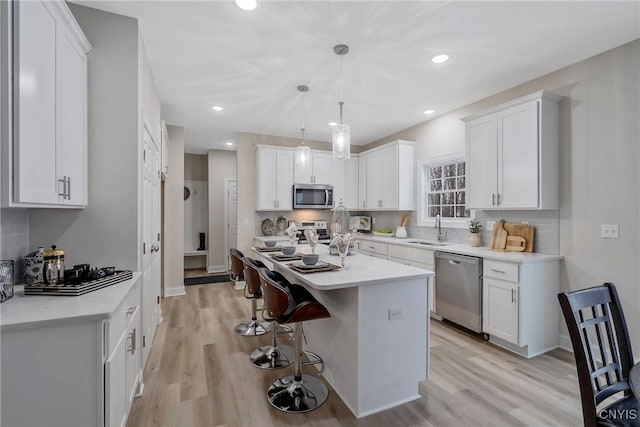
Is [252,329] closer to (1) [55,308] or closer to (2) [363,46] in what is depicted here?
(1) [55,308]

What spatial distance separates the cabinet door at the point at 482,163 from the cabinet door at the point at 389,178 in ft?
4.53

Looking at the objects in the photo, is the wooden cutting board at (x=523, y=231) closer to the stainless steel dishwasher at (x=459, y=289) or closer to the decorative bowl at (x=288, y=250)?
the stainless steel dishwasher at (x=459, y=289)

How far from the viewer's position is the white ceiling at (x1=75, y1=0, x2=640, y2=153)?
209 cm

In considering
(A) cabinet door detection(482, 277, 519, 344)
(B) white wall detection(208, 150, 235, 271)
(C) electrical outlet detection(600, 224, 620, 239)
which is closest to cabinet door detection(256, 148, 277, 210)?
(B) white wall detection(208, 150, 235, 271)

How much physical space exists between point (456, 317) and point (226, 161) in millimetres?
5702

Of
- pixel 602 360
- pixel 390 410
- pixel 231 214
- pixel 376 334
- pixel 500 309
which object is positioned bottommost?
pixel 390 410

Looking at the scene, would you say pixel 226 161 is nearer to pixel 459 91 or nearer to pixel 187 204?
pixel 187 204

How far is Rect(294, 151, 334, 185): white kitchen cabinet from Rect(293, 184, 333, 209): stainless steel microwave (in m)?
0.12

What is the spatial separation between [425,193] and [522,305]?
239 centimetres

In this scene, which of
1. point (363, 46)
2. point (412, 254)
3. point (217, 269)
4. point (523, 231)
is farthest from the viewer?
point (217, 269)

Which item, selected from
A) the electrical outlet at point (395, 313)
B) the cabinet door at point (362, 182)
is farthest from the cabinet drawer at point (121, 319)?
the cabinet door at point (362, 182)

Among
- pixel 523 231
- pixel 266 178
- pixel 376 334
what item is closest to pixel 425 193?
pixel 523 231

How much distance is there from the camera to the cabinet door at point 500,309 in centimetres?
282

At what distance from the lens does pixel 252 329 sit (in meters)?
3.39
